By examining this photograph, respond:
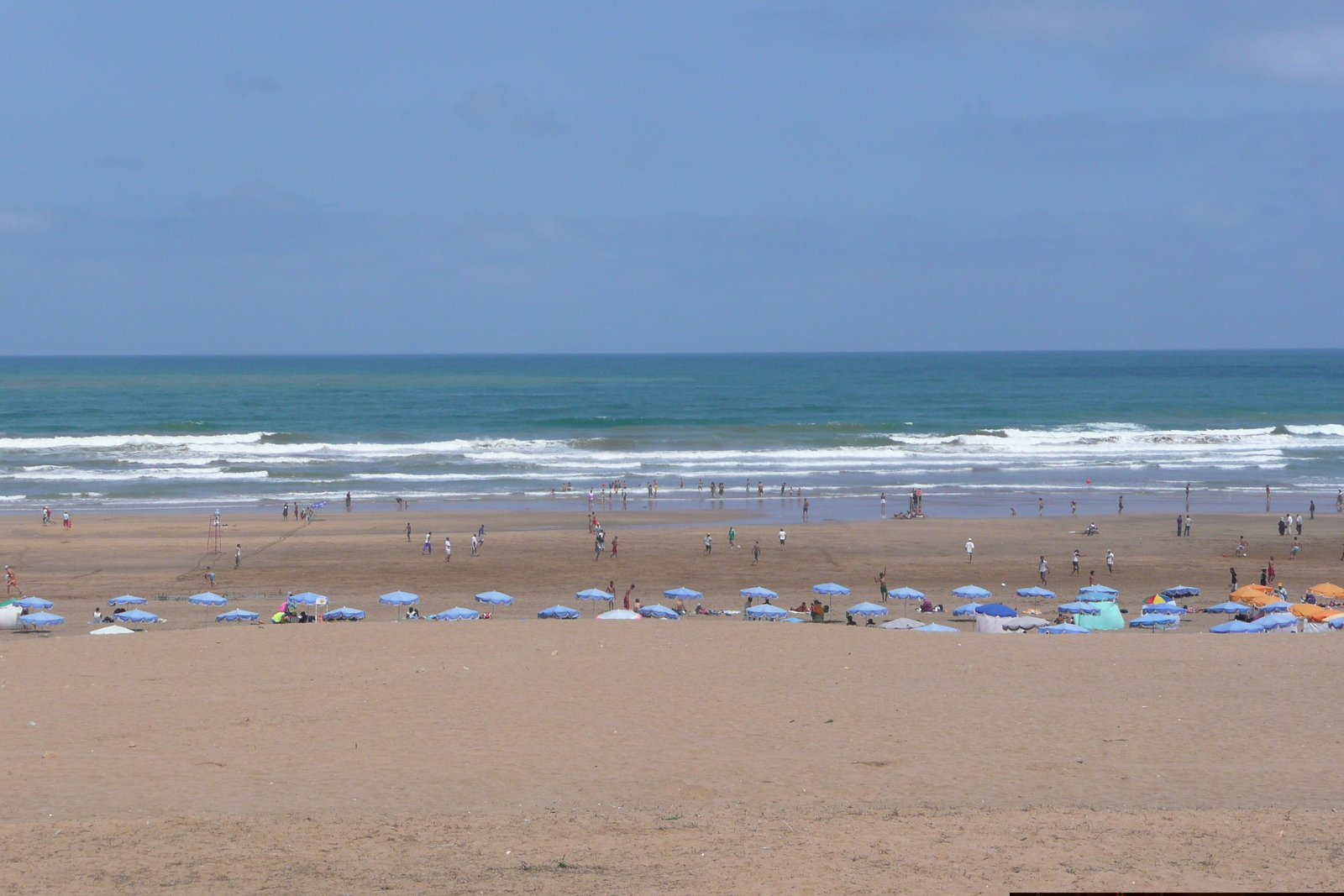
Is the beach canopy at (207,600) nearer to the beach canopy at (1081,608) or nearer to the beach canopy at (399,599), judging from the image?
the beach canopy at (399,599)

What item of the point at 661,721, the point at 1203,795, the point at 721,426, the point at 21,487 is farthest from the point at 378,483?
the point at 1203,795

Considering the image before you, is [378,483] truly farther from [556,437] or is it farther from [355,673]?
[355,673]

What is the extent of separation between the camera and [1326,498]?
47.6 meters

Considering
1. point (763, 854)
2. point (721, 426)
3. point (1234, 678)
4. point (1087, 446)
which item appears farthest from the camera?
point (721, 426)

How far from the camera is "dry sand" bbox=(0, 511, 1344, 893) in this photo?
9.56 m

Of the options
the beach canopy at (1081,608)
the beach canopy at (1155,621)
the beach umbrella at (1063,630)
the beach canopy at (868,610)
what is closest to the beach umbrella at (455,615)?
the beach canopy at (868,610)

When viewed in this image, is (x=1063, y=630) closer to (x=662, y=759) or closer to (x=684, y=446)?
(x=662, y=759)

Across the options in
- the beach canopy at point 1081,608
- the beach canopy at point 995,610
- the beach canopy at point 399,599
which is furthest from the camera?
the beach canopy at point 399,599

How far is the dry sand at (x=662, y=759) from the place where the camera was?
956cm

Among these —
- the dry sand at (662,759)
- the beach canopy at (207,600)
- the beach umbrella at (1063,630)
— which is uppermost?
the dry sand at (662,759)

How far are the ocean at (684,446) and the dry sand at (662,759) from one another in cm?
2681

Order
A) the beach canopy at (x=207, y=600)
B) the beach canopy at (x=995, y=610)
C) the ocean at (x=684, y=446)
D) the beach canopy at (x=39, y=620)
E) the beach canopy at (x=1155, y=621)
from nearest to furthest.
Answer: the beach canopy at (x=39, y=620) < the beach canopy at (x=1155, y=621) < the beach canopy at (x=995, y=610) < the beach canopy at (x=207, y=600) < the ocean at (x=684, y=446)

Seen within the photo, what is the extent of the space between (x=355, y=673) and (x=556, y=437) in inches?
2359

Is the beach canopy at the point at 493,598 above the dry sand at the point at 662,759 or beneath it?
beneath
